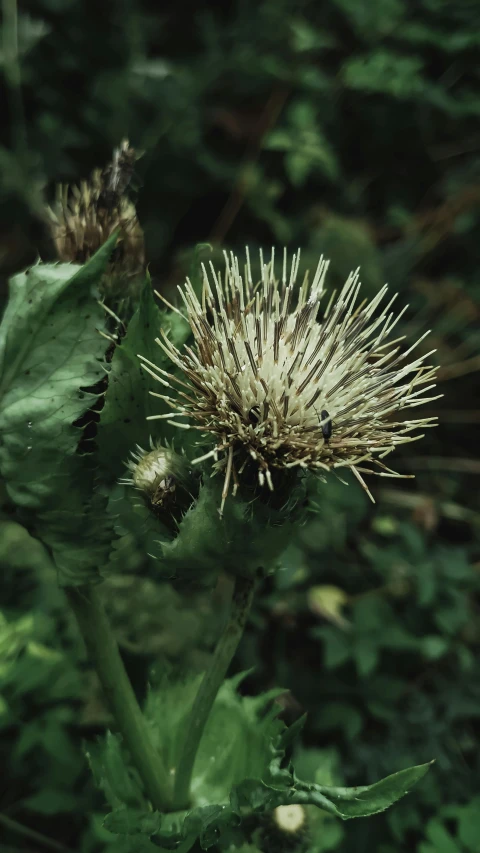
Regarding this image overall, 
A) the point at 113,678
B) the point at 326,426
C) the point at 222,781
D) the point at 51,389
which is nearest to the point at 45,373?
the point at 51,389

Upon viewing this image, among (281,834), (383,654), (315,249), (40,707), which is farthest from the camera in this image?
(315,249)

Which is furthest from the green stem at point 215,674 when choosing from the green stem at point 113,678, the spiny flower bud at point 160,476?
the spiny flower bud at point 160,476

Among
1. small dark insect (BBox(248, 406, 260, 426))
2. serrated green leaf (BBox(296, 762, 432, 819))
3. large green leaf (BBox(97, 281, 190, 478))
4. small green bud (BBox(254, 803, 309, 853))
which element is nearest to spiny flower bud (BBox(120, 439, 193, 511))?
large green leaf (BBox(97, 281, 190, 478))

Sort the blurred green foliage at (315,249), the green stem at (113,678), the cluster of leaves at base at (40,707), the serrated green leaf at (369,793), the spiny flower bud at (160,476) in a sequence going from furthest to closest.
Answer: the blurred green foliage at (315,249), the cluster of leaves at base at (40,707), the green stem at (113,678), the spiny flower bud at (160,476), the serrated green leaf at (369,793)

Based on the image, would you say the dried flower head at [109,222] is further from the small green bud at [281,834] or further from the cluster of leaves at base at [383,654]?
the small green bud at [281,834]

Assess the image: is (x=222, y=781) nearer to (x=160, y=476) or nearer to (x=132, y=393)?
(x=160, y=476)
